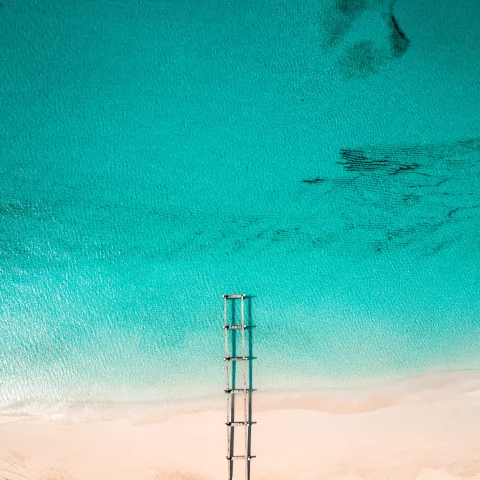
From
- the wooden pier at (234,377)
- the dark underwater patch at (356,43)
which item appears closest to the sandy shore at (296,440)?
the wooden pier at (234,377)

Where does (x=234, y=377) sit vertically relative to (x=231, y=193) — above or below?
below

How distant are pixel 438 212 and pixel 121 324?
2.02 meters

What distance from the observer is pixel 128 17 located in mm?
2561

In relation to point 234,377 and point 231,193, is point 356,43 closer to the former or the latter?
point 231,193

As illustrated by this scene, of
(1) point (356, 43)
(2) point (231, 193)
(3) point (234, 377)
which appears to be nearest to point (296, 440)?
(3) point (234, 377)

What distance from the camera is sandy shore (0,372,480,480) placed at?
2.45 m

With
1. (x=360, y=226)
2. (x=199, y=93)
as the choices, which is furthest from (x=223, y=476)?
(x=199, y=93)

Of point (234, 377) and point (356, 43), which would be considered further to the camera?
point (356, 43)

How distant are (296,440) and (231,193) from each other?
151cm

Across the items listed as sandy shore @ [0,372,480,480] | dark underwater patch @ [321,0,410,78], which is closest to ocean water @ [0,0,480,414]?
dark underwater patch @ [321,0,410,78]

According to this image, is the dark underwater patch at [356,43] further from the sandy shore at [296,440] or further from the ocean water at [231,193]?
the sandy shore at [296,440]

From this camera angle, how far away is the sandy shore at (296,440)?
2.45 meters

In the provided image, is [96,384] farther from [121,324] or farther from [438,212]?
[438,212]

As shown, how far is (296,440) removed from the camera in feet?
8.24
